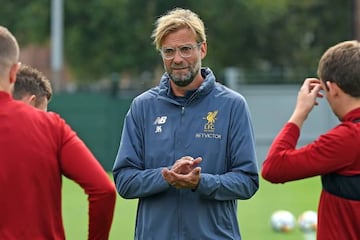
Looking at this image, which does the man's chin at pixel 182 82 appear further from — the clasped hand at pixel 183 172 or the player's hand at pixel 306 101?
the player's hand at pixel 306 101

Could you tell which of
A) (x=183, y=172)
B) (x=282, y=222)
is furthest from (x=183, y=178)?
(x=282, y=222)

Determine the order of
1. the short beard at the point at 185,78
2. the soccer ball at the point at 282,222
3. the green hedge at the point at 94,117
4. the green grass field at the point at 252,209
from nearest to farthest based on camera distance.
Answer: the short beard at the point at 185,78 < the green grass field at the point at 252,209 < the soccer ball at the point at 282,222 < the green hedge at the point at 94,117

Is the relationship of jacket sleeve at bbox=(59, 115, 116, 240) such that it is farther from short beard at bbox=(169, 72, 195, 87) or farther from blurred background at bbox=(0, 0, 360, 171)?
blurred background at bbox=(0, 0, 360, 171)

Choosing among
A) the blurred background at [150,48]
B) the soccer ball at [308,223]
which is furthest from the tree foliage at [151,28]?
the soccer ball at [308,223]

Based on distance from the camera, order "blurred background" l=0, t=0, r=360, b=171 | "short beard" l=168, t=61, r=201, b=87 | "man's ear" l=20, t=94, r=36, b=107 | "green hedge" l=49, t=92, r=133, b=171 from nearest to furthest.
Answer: "man's ear" l=20, t=94, r=36, b=107, "short beard" l=168, t=61, r=201, b=87, "green hedge" l=49, t=92, r=133, b=171, "blurred background" l=0, t=0, r=360, b=171

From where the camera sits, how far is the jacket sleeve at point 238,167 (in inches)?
230

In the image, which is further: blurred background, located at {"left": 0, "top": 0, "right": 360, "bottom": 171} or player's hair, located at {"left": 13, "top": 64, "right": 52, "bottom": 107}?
blurred background, located at {"left": 0, "top": 0, "right": 360, "bottom": 171}

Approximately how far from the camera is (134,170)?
600cm

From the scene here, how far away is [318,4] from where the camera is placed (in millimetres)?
44344

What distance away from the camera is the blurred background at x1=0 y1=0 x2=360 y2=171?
27141 millimetres

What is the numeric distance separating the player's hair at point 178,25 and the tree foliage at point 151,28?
3006 centimetres

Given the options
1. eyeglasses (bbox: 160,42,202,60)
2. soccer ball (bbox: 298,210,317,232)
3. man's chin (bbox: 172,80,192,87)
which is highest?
eyeglasses (bbox: 160,42,202,60)

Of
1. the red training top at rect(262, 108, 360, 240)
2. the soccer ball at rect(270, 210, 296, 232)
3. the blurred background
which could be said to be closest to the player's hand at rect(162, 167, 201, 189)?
the red training top at rect(262, 108, 360, 240)

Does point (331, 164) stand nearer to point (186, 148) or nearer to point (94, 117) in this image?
point (186, 148)
